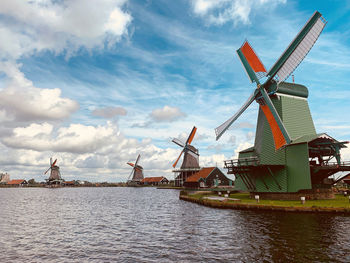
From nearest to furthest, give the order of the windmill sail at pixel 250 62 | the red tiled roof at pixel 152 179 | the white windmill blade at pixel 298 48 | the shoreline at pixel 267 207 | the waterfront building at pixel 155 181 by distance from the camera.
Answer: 1. the shoreline at pixel 267 207
2. the white windmill blade at pixel 298 48
3. the windmill sail at pixel 250 62
4. the red tiled roof at pixel 152 179
5. the waterfront building at pixel 155 181

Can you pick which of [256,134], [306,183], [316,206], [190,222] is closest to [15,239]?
[190,222]

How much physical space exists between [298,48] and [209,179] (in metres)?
47.9

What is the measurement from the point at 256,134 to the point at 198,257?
26.8 meters

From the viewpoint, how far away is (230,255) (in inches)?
515

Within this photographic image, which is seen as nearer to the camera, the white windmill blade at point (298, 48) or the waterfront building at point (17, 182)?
the white windmill blade at point (298, 48)

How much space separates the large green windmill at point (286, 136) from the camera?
95.7 ft

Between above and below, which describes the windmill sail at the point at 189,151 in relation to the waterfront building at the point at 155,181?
above

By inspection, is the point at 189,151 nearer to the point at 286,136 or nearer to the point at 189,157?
the point at 189,157

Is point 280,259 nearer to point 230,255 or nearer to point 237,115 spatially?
point 230,255

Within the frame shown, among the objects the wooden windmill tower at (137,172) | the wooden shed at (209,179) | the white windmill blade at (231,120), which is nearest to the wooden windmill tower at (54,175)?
the wooden windmill tower at (137,172)

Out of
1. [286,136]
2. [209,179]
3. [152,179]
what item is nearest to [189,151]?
[209,179]

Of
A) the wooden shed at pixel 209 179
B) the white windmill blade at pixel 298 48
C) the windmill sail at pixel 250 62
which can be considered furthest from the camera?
the wooden shed at pixel 209 179

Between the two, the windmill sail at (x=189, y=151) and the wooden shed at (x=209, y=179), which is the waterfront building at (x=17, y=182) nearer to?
the windmill sail at (x=189, y=151)

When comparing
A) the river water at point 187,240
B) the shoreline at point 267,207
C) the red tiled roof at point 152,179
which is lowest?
the river water at point 187,240
